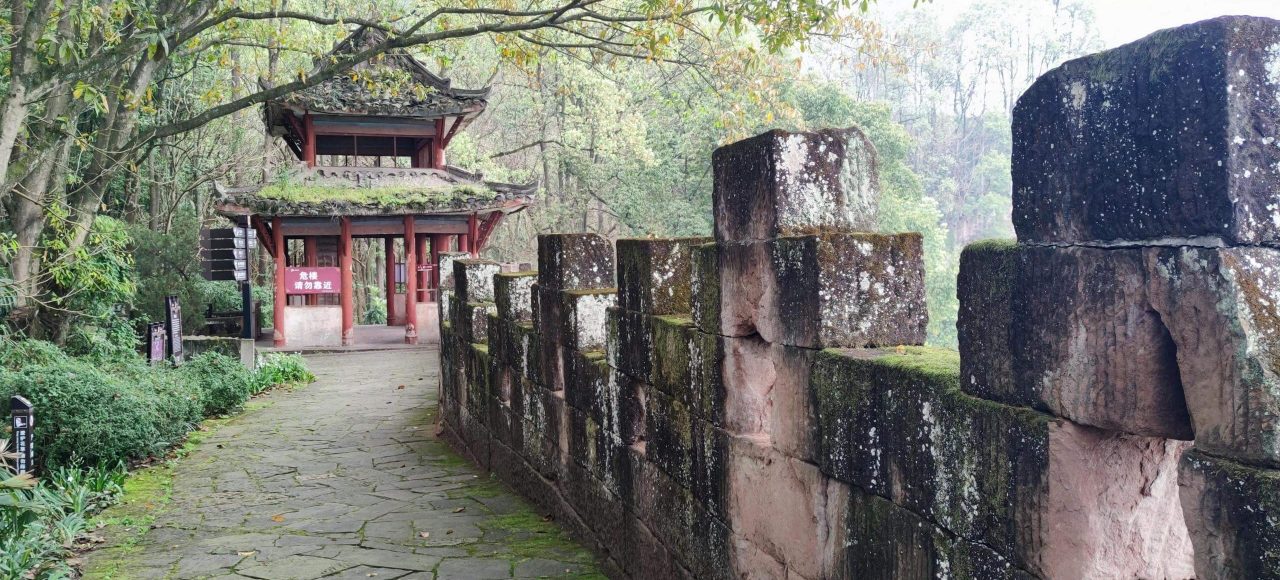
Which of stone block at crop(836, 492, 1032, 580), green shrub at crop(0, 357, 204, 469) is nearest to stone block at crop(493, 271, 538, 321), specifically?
green shrub at crop(0, 357, 204, 469)

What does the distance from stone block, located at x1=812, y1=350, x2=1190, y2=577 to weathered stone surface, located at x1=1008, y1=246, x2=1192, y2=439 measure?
10 cm

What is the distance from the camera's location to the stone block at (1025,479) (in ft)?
7.12

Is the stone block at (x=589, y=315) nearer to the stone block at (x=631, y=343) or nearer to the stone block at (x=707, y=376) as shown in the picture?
the stone block at (x=631, y=343)

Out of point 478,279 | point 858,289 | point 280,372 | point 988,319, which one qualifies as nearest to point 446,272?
point 280,372

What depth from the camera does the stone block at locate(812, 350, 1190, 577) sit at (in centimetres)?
217

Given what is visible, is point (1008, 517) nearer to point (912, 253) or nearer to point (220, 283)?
point (912, 253)

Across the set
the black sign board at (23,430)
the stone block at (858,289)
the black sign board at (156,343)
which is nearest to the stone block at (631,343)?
the stone block at (858,289)

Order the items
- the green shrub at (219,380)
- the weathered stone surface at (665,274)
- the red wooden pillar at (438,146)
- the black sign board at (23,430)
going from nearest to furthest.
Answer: the weathered stone surface at (665,274) → the black sign board at (23,430) → the green shrub at (219,380) → the red wooden pillar at (438,146)

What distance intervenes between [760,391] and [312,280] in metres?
20.0

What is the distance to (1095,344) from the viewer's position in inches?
81.5

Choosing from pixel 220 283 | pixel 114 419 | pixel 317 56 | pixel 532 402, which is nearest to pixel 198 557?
pixel 532 402

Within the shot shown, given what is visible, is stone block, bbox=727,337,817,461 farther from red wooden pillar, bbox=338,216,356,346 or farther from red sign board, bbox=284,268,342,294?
red wooden pillar, bbox=338,216,356,346

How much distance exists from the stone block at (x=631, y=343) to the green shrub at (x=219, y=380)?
28.4ft

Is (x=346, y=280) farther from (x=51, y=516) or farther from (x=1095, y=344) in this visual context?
(x=1095, y=344)
